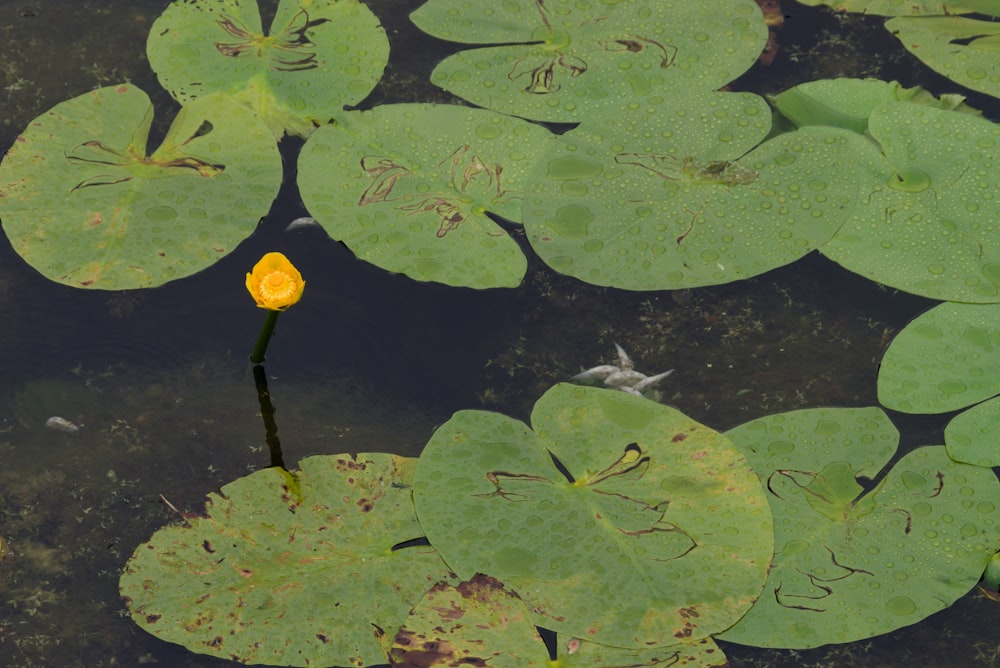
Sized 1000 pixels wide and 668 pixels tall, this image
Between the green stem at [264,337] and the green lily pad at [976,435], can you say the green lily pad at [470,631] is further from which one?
the green lily pad at [976,435]

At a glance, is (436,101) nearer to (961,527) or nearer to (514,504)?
(514,504)

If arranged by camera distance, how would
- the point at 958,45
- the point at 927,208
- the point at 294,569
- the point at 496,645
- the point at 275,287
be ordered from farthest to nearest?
the point at 958,45, the point at 927,208, the point at 275,287, the point at 294,569, the point at 496,645

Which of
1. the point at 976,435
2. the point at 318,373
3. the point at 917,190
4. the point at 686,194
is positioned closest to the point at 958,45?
the point at 917,190

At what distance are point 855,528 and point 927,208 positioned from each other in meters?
0.91

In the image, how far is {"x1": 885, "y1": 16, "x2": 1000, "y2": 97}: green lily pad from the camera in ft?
10.3

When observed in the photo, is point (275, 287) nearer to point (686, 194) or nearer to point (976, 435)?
point (686, 194)

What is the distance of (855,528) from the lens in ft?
7.57

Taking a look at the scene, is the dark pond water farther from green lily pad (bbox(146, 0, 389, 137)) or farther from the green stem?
green lily pad (bbox(146, 0, 389, 137))

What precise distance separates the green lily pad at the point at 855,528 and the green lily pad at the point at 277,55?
1.43 meters

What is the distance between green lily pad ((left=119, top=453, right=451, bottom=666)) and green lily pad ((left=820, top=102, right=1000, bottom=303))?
4.10ft

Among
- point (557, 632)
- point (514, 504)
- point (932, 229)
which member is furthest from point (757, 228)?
point (557, 632)

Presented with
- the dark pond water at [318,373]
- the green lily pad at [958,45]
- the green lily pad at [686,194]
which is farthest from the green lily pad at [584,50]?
the dark pond water at [318,373]

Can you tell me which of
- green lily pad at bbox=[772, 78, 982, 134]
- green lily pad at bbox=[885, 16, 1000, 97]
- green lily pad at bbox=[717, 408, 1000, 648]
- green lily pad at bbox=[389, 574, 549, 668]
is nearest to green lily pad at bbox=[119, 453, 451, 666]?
green lily pad at bbox=[389, 574, 549, 668]

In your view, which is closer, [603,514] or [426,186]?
[603,514]
